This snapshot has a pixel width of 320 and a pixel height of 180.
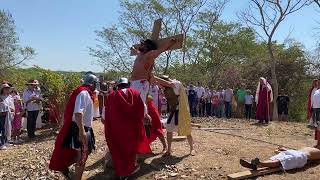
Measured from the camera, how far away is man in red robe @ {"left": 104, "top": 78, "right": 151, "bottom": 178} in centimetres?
711

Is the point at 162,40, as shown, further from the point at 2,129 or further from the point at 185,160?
the point at 2,129

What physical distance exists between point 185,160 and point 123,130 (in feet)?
5.65

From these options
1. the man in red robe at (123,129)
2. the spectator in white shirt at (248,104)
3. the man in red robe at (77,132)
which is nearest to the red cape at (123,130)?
the man in red robe at (123,129)

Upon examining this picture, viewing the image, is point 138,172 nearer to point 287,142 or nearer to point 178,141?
Result: point 178,141

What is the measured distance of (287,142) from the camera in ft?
35.3

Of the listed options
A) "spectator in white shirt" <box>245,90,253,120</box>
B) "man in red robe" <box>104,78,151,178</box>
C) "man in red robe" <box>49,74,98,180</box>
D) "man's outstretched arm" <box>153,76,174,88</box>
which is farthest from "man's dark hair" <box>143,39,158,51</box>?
"spectator in white shirt" <box>245,90,253,120</box>

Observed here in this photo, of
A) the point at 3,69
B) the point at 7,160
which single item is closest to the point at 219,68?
the point at 3,69

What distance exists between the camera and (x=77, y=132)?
6.74 metres

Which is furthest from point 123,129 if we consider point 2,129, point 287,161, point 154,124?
point 2,129

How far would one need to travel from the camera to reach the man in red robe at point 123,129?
7.11 metres

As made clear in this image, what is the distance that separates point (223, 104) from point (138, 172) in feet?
45.4

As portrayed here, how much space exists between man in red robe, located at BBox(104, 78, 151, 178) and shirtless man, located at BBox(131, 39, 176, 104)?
509 millimetres

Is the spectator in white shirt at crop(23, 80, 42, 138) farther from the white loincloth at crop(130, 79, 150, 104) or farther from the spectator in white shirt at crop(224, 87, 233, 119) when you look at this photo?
the spectator in white shirt at crop(224, 87, 233, 119)

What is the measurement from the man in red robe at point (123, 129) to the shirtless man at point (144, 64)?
0.51 meters
